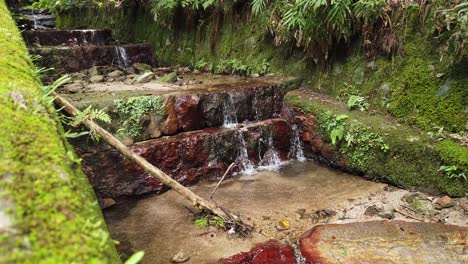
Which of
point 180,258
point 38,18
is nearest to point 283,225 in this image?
point 180,258

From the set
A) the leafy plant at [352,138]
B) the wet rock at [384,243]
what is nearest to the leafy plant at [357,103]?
the leafy plant at [352,138]

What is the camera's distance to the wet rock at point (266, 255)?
323 cm

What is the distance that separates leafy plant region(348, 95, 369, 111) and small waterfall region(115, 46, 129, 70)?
555 centimetres

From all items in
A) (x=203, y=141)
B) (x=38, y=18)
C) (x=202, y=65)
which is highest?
(x=38, y=18)

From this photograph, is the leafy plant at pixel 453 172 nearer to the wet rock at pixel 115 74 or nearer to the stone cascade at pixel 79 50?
the wet rock at pixel 115 74

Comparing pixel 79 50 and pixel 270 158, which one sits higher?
pixel 79 50

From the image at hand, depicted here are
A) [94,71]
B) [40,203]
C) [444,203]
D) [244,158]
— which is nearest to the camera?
[40,203]

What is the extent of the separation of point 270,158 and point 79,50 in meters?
5.14

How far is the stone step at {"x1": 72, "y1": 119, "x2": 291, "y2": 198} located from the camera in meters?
4.68

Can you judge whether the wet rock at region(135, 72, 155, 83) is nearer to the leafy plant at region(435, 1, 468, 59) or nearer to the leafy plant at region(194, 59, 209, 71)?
the leafy plant at region(194, 59, 209, 71)

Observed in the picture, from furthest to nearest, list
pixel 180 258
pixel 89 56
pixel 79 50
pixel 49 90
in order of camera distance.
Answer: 1. pixel 89 56
2. pixel 79 50
3. pixel 180 258
4. pixel 49 90

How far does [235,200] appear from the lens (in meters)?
4.50

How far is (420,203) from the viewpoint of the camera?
13.4 feet

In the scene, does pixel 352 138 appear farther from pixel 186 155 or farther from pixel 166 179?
pixel 166 179
